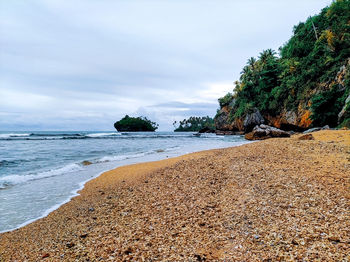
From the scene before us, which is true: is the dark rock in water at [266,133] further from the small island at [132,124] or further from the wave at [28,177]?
the small island at [132,124]

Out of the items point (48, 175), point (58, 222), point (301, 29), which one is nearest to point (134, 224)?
point (58, 222)

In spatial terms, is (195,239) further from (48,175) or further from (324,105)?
(324,105)

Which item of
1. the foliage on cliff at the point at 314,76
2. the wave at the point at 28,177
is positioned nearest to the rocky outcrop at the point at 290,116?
the foliage on cliff at the point at 314,76

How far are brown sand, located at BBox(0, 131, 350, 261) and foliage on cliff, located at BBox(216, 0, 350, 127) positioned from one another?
17136 mm

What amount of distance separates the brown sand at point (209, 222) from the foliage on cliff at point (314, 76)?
675 inches

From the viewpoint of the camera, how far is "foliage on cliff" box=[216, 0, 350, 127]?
2089 centimetres

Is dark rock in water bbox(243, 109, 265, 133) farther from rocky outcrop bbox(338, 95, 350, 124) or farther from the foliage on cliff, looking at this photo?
rocky outcrop bbox(338, 95, 350, 124)

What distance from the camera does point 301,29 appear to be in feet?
106

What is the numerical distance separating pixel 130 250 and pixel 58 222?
2289mm

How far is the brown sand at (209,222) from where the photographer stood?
2436 millimetres

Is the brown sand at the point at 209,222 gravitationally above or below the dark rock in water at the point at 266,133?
below

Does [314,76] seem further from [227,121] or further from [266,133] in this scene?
[227,121]

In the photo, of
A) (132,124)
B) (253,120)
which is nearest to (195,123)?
(132,124)

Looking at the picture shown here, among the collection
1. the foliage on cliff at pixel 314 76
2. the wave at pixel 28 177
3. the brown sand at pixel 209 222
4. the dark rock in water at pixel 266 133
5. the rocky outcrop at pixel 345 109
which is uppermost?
the foliage on cliff at pixel 314 76
